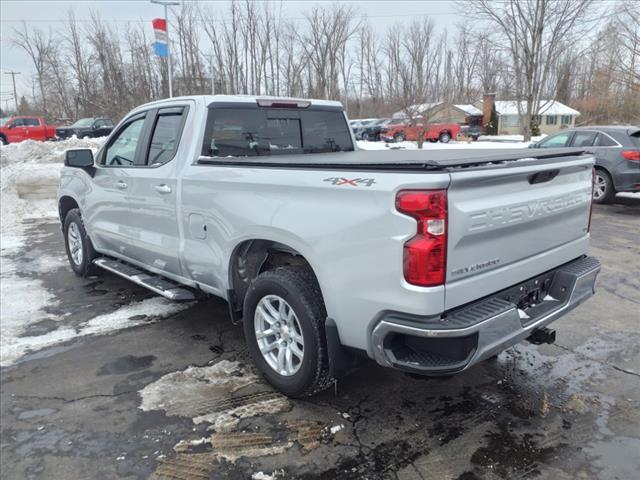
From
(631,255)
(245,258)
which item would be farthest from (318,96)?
(245,258)

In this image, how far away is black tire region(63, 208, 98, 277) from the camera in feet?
20.4

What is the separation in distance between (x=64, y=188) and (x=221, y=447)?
189 inches

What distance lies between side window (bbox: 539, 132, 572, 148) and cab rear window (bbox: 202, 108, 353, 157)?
28.5ft

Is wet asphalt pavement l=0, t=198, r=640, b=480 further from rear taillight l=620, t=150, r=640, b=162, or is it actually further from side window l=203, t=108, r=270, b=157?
rear taillight l=620, t=150, r=640, b=162

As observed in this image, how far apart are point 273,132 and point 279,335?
202cm

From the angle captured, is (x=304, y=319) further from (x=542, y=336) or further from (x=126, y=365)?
(x=126, y=365)

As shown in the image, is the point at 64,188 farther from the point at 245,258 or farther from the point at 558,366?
the point at 558,366

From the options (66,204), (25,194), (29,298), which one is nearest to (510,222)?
(29,298)

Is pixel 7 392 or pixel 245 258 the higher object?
pixel 245 258

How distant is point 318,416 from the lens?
3334mm

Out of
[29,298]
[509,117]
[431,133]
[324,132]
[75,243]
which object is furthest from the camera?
[509,117]

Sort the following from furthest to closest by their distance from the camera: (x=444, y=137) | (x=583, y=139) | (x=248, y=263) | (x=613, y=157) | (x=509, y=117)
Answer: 1. (x=509, y=117)
2. (x=444, y=137)
3. (x=583, y=139)
4. (x=613, y=157)
5. (x=248, y=263)

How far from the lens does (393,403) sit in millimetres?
3488

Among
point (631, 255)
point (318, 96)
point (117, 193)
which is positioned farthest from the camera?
point (318, 96)
